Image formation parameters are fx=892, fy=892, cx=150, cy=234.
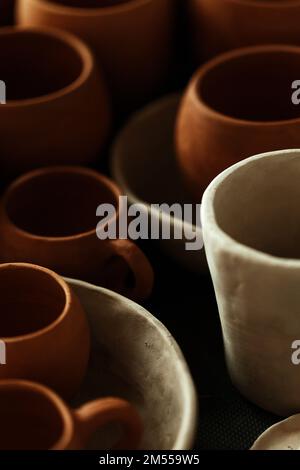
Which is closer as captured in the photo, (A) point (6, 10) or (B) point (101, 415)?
(B) point (101, 415)

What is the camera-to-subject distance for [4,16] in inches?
40.3

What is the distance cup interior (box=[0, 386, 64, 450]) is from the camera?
57 centimetres

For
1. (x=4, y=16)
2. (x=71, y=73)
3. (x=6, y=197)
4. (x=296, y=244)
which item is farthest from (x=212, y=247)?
(x=4, y=16)

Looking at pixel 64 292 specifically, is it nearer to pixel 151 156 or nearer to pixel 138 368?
pixel 138 368

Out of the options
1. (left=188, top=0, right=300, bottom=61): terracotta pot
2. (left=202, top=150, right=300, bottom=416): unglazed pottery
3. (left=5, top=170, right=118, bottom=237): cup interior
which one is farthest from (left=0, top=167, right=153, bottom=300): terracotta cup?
(left=188, top=0, right=300, bottom=61): terracotta pot

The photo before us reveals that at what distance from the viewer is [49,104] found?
2.59 feet

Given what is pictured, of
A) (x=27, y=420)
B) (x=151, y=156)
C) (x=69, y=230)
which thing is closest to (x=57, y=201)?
(x=69, y=230)

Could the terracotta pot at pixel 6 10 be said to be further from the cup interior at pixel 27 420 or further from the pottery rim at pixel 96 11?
the cup interior at pixel 27 420

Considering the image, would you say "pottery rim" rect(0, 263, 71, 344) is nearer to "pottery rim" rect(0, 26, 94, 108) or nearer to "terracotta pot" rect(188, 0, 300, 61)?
"pottery rim" rect(0, 26, 94, 108)

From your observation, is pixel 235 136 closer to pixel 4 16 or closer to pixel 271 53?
pixel 271 53

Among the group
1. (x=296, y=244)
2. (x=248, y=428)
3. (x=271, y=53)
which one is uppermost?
(x=271, y=53)

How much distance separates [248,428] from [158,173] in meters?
0.34

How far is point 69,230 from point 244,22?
260 mm

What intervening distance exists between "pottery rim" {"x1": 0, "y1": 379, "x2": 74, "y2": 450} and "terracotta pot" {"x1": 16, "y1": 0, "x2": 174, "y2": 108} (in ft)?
1.33
